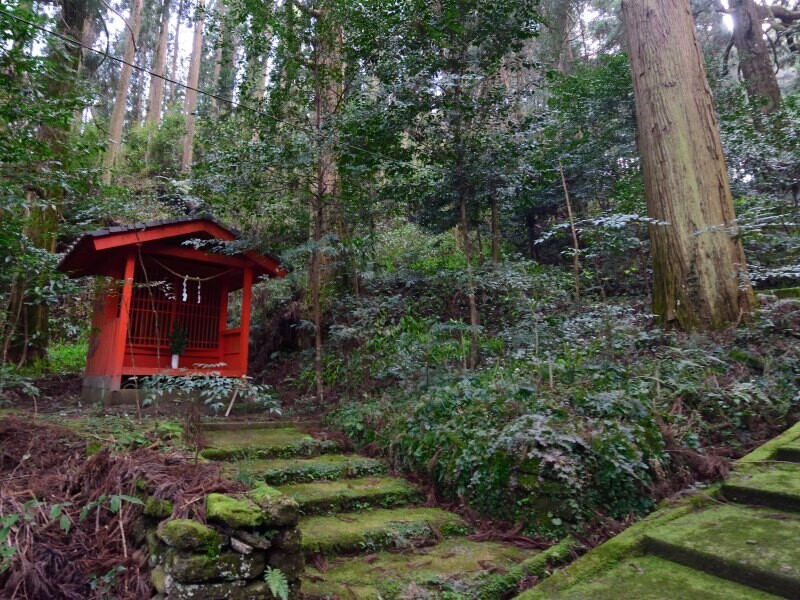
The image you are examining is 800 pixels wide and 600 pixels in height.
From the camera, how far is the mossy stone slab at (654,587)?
2.46 metres

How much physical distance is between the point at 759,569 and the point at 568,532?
1.30m

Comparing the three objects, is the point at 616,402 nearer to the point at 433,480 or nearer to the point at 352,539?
the point at 433,480

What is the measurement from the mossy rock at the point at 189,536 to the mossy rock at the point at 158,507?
0.99 feet

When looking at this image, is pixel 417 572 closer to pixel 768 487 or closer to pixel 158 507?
pixel 158 507

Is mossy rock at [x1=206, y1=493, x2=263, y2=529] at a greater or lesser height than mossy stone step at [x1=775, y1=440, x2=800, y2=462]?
lesser

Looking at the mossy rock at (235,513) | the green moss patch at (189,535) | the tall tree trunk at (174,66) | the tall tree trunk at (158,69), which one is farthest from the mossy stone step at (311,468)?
the tall tree trunk at (174,66)

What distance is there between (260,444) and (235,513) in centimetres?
247

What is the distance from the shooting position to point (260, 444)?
5.23 metres

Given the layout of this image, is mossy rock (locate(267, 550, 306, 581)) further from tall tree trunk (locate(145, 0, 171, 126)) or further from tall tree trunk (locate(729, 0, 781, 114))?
tall tree trunk (locate(145, 0, 171, 126))

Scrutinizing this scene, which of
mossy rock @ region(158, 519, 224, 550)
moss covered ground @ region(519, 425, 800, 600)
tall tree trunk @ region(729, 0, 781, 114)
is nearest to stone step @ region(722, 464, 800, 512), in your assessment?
moss covered ground @ region(519, 425, 800, 600)

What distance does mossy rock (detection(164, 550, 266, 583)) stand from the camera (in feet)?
8.71

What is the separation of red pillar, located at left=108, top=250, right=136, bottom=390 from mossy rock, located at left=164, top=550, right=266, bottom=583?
206 inches

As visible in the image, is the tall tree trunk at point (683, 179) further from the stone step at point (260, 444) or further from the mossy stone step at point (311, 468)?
the stone step at point (260, 444)

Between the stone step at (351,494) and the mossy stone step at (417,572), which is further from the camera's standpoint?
the stone step at (351,494)
